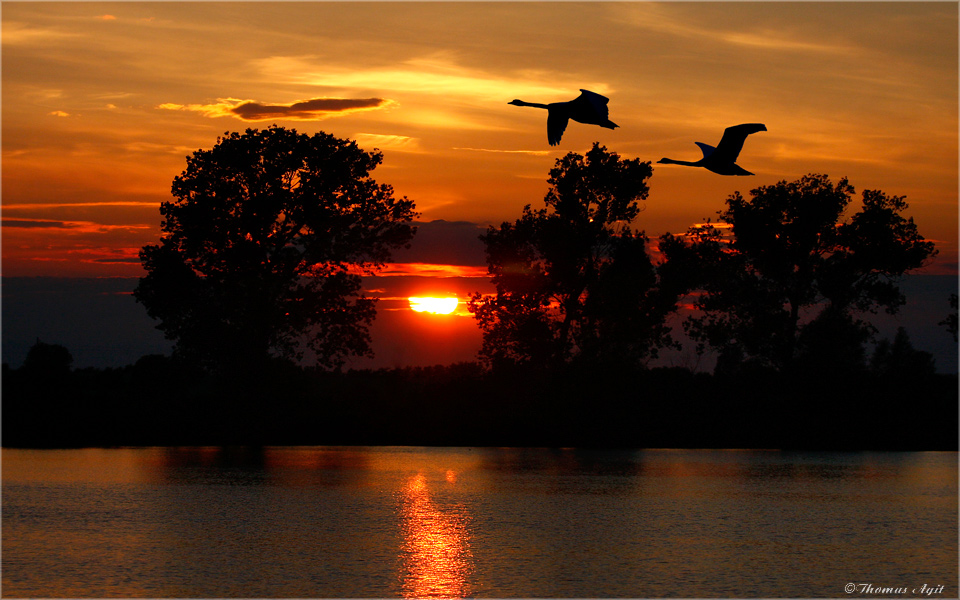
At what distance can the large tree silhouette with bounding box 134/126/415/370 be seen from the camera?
44281 mm

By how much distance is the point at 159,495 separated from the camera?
2759cm

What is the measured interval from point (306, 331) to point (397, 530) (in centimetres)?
2423

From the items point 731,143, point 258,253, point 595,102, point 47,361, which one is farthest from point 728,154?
point 47,361

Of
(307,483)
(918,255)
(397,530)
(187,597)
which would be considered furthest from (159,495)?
(918,255)

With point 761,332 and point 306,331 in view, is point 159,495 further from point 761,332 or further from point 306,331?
point 761,332

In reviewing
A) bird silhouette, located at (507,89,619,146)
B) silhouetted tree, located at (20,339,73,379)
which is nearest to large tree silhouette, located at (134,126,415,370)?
silhouetted tree, located at (20,339,73,379)

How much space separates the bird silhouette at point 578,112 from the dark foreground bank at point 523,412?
109ft

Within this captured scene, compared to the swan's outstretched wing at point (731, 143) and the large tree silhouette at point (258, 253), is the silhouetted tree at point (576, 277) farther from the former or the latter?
the swan's outstretched wing at point (731, 143)

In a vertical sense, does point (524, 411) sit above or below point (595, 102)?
below

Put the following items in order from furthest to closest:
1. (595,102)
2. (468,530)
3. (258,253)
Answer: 1. (258,253)
2. (468,530)
3. (595,102)

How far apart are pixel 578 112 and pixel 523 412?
36.5 metres

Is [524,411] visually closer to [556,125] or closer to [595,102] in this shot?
[556,125]

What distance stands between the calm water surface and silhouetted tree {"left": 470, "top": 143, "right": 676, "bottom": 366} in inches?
476

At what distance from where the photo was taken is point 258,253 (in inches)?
1790
